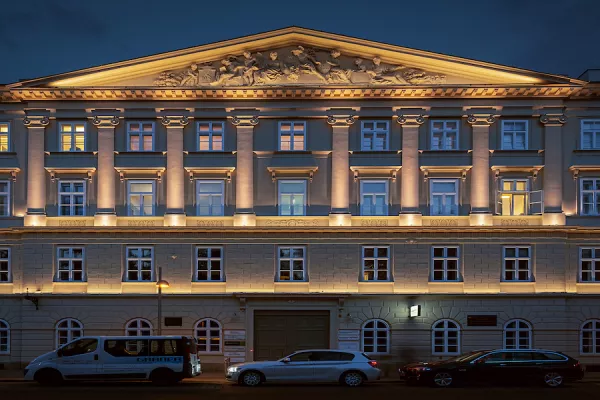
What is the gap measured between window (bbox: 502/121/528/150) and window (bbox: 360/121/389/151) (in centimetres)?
591

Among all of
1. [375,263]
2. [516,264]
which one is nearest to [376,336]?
[375,263]

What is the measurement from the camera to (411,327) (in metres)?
31.6

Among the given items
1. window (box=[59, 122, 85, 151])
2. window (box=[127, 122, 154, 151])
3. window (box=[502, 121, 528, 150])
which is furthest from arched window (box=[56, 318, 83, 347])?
window (box=[502, 121, 528, 150])

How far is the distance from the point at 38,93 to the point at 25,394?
1623 centimetres

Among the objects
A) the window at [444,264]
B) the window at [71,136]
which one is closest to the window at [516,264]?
the window at [444,264]

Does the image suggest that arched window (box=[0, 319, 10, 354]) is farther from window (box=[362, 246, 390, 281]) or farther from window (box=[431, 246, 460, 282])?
window (box=[431, 246, 460, 282])

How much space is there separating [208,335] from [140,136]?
10.5 m

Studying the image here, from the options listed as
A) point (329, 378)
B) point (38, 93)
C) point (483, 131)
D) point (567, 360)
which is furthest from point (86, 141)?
point (567, 360)

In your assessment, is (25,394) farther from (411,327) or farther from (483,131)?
(483,131)

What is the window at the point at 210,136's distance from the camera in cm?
3291

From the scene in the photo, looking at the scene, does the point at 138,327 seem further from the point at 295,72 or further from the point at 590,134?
the point at 590,134

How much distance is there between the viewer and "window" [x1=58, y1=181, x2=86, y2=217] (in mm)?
32531

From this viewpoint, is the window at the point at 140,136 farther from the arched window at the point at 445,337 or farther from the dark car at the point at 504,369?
the dark car at the point at 504,369

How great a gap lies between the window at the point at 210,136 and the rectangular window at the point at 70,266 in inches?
312
